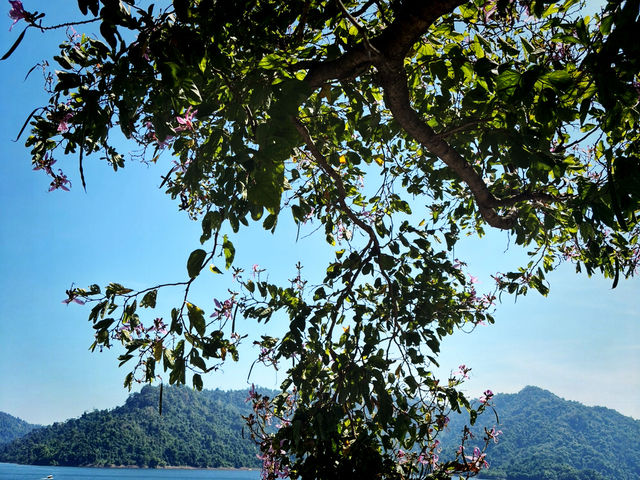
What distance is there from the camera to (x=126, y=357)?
65.7 inches

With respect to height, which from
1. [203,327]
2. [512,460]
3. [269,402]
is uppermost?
[203,327]

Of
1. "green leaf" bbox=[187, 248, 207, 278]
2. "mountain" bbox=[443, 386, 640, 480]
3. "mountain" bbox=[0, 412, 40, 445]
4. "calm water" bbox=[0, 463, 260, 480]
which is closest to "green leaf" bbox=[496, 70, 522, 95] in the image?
"green leaf" bbox=[187, 248, 207, 278]

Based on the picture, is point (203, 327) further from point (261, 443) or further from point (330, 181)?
point (330, 181)

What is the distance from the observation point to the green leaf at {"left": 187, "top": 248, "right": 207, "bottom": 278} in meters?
1.35

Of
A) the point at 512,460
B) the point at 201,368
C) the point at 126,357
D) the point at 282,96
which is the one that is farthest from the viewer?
the point at 512,460

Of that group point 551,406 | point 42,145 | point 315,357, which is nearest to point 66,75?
point 42,145

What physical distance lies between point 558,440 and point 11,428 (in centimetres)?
16575

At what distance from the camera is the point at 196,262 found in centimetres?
136

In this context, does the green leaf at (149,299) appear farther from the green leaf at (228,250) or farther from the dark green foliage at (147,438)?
the dark green foliage at (147,438)

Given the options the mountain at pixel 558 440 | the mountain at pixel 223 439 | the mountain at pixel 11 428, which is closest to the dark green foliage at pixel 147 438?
the mountain at pixel 223 439

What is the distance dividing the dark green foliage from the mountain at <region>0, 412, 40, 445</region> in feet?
216

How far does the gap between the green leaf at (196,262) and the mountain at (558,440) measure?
65.2 meters

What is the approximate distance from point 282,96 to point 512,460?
8415cm

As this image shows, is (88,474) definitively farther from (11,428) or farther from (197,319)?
(197,319)
